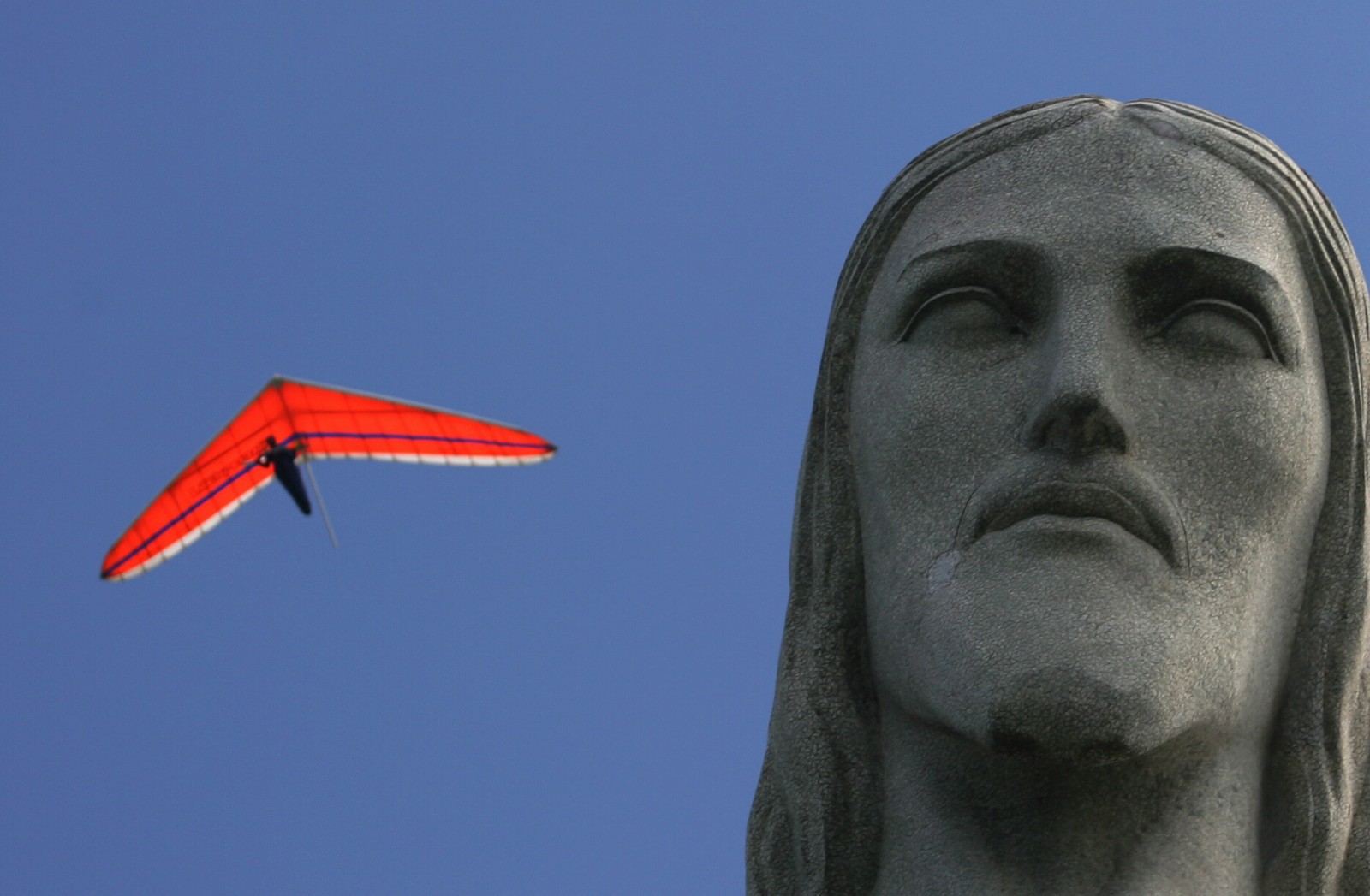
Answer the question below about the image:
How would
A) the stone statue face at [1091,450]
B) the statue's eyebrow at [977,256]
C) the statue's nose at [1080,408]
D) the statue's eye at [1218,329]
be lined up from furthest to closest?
the statue's eyebrow at [977,256], the statue's eye at [1218,329], the statue's nose at [1080,408], the stone statue face at [1091,450]

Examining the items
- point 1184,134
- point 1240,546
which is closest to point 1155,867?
point 1240,546

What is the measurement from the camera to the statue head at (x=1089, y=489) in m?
5.93

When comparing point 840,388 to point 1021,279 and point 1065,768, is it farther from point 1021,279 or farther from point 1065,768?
point 1065,768

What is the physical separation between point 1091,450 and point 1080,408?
130 mm

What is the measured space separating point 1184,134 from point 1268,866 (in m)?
2.43

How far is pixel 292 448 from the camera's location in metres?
18.5

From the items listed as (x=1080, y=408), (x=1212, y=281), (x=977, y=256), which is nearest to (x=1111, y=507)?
(x=1080, y=408)

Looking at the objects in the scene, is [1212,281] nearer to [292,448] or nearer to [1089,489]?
[1089,489]

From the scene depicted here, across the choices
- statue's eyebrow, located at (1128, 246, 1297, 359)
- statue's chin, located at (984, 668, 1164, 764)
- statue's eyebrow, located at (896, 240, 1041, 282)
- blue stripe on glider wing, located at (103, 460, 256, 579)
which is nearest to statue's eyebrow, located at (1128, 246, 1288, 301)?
statue's eyebrow, located at (1128, 246, 1297, 359)

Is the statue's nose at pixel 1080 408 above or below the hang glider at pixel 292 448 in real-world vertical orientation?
below

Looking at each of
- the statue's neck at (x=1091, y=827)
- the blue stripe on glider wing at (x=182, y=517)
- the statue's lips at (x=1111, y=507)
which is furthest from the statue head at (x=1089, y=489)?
the blue stripe on glider wing at (x=182, y=517)

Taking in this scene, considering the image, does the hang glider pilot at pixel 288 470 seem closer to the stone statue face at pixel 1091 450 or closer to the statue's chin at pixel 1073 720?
the stone statue face at pixel 1091 450

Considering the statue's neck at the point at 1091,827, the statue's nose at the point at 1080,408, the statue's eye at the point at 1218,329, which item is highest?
the statue's eye at the point at 1218,329

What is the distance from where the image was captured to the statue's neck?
5996mm
